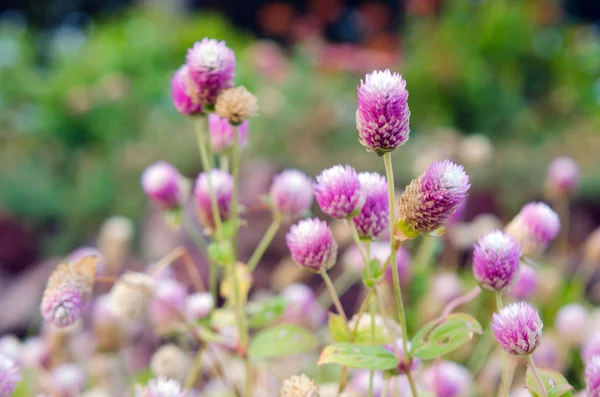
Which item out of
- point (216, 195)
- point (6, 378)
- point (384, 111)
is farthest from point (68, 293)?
point (384, 111)

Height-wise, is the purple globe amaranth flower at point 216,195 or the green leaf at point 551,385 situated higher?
the purple globe amaranth flower at point 216,195

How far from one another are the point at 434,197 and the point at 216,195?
32 cm

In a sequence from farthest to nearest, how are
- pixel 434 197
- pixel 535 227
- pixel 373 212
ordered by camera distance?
pixel 535 227 < pixel 373 212 < pixel 434 197

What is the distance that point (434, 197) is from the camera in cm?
52

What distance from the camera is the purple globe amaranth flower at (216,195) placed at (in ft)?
2.53

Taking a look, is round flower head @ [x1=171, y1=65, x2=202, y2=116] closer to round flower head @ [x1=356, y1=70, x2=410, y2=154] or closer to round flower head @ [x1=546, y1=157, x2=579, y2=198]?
round flower head @ [x1=356, y1=70, x2=410, y2=154]

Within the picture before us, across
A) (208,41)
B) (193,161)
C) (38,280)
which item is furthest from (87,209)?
(208,41)

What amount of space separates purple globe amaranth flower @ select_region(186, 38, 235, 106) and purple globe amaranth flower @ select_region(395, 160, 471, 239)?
218mm

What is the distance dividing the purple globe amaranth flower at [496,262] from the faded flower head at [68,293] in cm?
36

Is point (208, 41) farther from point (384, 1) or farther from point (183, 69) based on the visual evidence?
point (384, 1)

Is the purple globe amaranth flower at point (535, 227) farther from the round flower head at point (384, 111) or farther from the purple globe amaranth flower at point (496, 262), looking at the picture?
the round flower head at point (384, 111)

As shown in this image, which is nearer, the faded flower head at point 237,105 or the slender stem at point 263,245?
the faded flower head at point 237,105

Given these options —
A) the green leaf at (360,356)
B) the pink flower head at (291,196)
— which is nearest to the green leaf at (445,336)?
the green leaf at (360,356)

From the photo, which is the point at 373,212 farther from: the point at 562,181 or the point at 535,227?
the point at 562,181
